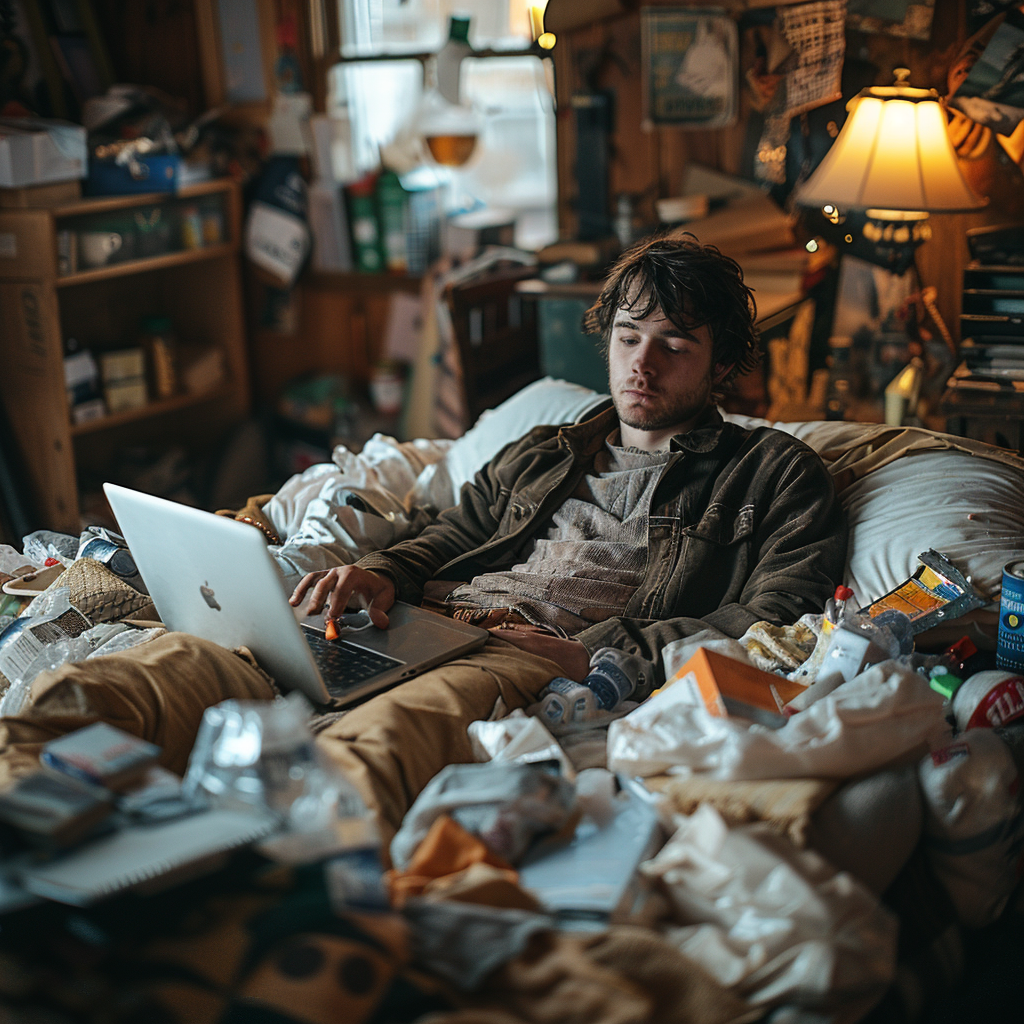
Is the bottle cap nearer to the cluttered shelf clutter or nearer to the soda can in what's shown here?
the cluttered shelf clutter

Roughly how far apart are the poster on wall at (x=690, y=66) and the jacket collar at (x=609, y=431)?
129 cm

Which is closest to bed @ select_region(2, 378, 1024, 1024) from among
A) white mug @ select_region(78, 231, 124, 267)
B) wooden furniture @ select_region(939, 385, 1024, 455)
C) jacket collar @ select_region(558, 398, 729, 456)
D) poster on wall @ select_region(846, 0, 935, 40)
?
jacket collar @ select_region(558, 398, 729, 456)

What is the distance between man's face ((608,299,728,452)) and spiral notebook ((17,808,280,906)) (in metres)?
1.02

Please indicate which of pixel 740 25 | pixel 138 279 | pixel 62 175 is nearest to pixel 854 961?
pixel 740 25

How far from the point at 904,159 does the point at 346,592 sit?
5.04ft

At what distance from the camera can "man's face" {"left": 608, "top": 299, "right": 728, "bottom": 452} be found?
1.75 m

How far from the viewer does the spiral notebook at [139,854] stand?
33.0 inches

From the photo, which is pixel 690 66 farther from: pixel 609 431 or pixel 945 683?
pixel 945 683

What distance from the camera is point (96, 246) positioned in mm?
3076

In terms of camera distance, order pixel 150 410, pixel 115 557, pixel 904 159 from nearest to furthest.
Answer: pixel 115 557
pixel 904 159
pixel 150 410

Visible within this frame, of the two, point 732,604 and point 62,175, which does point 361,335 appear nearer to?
point 62,175

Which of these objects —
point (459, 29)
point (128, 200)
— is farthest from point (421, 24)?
point (128, 200)

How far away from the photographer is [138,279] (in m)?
3.63

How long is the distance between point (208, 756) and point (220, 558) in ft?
1.09
